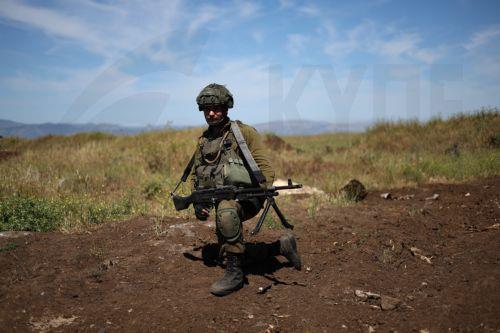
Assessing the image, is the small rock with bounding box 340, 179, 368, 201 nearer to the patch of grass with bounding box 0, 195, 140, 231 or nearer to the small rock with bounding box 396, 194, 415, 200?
the small rock with bounding box 396, 194, 415, 200

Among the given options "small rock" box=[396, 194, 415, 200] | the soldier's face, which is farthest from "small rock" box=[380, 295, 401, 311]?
"small rock" box=[396, 194, 415, 200]

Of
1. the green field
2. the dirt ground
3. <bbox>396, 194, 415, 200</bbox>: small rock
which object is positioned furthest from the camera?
<bbox>396, 194, 415, 200</bbox>: small rock

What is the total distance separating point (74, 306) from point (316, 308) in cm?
209

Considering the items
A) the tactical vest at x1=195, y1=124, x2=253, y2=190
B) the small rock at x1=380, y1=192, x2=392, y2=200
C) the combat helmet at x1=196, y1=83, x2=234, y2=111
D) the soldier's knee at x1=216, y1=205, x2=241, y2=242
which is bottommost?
the small rock at x1=380, y1=192, x2=392, y2=200

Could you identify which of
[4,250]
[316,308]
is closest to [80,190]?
[4,250]

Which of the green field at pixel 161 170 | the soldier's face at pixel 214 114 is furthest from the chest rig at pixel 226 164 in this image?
the green field at pixel 161 170

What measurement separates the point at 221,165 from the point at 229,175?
0.60 feet

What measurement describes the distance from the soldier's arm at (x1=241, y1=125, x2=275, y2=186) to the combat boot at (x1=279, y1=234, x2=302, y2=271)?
0.62 metres

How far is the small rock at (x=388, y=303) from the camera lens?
11.4 ft

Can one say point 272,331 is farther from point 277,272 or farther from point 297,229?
point 297,229

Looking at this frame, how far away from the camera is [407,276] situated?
4.19 meters

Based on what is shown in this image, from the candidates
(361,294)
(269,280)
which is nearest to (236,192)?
(269,280)

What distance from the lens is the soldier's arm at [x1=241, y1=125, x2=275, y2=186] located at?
3984mm

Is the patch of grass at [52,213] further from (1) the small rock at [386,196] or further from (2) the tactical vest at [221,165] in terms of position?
(1) the small rock at [386,196]
